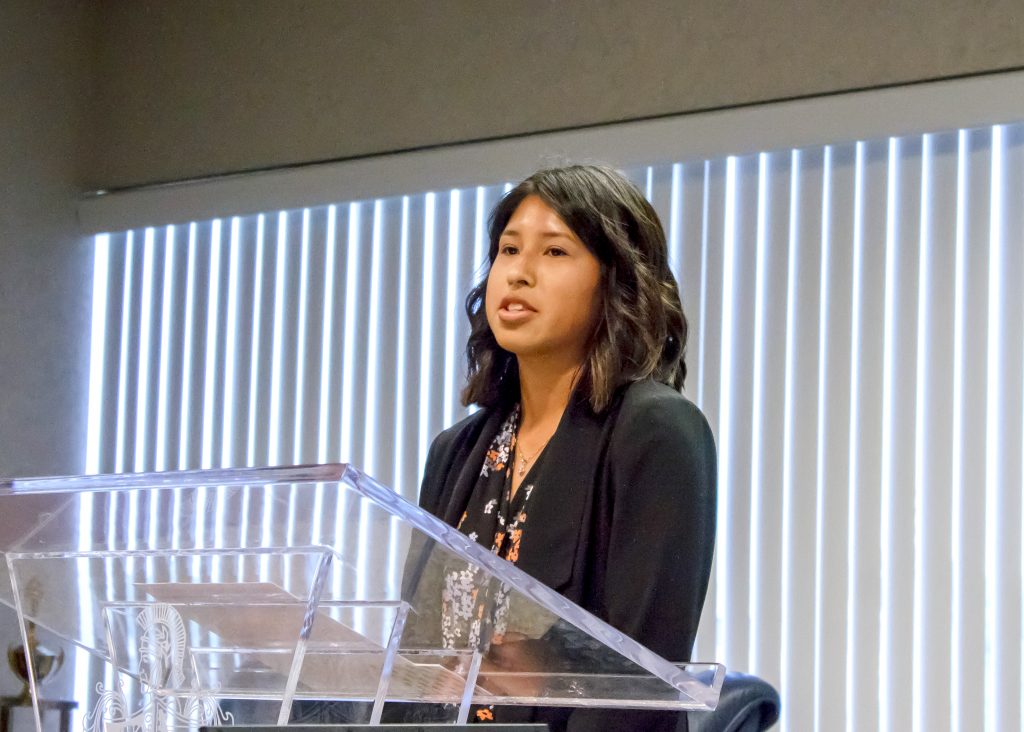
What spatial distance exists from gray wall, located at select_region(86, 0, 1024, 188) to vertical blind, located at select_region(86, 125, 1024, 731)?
0.66 feet

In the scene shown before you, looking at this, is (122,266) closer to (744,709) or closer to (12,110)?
(12,110)

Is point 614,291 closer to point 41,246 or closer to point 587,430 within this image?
point 587,430

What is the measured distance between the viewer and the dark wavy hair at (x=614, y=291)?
171 centimetres

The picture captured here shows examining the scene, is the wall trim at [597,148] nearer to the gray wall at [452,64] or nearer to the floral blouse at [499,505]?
the gray wall at [452,64]

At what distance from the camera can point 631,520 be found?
1550 millimetres

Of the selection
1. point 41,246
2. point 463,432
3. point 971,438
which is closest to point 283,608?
point 463,432

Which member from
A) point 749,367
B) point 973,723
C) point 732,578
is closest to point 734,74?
point 749,367

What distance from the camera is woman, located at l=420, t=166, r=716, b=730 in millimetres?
1516

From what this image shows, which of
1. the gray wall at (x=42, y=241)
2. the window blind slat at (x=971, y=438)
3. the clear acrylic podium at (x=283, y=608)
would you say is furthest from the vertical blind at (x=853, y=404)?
the clear acrylic podium at (x=283, y=608)

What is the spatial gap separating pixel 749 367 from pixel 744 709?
4.93 ft

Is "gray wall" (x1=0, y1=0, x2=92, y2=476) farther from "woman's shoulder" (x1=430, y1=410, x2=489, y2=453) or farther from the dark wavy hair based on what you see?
the dark wavy hair

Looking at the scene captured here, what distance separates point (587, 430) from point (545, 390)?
125 millimetres

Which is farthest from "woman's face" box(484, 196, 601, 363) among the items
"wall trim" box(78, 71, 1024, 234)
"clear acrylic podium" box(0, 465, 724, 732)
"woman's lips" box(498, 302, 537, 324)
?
"wall trim" box(78, 71, 1024, 234)

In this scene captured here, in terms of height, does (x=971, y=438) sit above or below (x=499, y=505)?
above
